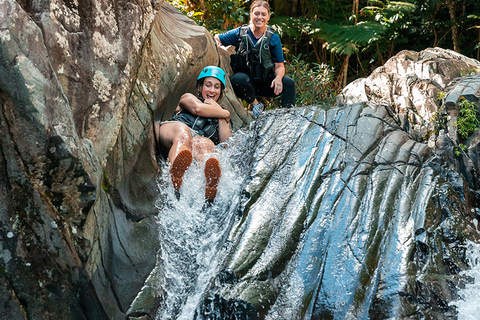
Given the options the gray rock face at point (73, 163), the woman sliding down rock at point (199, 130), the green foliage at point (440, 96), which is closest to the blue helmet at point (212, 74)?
the woman sliding down rock at point (199, 130)

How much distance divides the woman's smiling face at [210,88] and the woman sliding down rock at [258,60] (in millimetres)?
970

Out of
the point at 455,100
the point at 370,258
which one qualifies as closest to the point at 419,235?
the point at 370,258

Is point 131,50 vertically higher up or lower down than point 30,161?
higher up

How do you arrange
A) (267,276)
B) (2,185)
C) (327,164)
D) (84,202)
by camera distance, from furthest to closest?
(327,164), (267,276), (84,202), (2,185)

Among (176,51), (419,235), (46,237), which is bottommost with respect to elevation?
(46,237)

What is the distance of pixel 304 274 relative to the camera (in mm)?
2957

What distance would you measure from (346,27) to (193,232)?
6.59 m

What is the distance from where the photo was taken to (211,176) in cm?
381

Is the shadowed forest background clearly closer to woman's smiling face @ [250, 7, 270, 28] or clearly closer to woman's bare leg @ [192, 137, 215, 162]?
woman's smiling face @ [250, 7, 270, 28]

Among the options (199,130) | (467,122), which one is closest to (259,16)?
(199,130)

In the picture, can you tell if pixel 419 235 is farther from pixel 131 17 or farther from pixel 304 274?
pixel 131 17

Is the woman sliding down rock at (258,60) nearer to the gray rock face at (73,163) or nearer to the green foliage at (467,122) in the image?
the gray rock face at (73,163)

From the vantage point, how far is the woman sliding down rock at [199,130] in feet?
12.4

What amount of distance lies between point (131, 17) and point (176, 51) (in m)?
1.27
